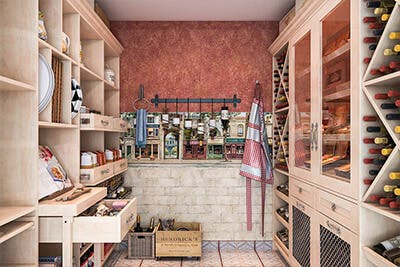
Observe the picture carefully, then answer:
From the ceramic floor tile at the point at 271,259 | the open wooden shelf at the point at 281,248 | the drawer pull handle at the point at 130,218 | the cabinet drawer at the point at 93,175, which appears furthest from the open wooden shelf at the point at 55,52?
the ceramic floor tile at the point at 271,259

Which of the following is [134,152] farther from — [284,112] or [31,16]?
[31,16]

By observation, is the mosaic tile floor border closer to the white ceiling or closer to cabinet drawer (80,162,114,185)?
cabinet drawer (80,162,114,185)

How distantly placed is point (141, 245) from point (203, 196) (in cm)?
86

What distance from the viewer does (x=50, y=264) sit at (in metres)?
2.08

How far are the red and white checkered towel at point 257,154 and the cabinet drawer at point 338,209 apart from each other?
1445mm

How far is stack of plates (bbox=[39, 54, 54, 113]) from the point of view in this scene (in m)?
2.19

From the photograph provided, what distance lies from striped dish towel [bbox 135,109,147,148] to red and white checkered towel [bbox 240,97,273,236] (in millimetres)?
1142

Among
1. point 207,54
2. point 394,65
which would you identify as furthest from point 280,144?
point 394,65

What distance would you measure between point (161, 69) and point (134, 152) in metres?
1.00

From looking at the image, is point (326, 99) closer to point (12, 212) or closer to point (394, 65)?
point (394, 65)

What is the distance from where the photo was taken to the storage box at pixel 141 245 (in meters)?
3.90

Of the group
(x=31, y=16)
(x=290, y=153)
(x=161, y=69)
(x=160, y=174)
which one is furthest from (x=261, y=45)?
(x=31, y=16)

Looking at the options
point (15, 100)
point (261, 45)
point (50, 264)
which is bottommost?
point (50, 264)

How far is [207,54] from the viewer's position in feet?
14.2
